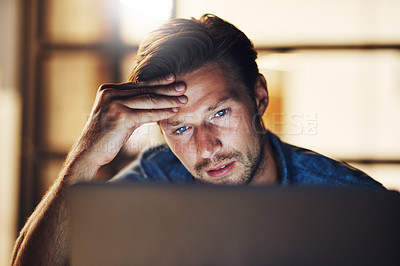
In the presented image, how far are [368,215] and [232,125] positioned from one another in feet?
2.62

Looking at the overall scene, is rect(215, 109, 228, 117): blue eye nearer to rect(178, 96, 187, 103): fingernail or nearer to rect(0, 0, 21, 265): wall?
rect(178, 96, 187, 103): fingernail

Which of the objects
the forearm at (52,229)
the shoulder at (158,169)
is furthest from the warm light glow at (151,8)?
the forearm at (52,229)

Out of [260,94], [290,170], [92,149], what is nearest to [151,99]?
[92,149]

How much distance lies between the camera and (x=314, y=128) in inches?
100

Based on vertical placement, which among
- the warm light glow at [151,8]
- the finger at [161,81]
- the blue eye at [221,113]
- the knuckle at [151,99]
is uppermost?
the warm light glow at [151,8]

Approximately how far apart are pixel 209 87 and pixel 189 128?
17 centimetres

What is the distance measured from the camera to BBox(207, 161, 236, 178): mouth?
4.11 ft

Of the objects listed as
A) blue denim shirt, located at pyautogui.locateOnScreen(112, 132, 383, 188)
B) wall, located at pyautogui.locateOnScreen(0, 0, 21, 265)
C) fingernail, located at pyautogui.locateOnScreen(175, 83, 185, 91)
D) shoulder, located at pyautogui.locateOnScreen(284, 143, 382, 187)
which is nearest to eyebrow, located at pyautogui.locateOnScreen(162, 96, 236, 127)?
fingernail, located at pyautogui.locateOnScreen(175, 83, 185, 91)

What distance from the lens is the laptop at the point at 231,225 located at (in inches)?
20.0

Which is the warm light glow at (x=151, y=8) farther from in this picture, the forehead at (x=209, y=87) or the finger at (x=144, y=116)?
the finger at (x=144, y=116)

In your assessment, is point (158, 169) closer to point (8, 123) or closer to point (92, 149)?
point (92, 149)

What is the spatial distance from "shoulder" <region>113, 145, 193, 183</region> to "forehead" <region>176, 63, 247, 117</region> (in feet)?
1.41

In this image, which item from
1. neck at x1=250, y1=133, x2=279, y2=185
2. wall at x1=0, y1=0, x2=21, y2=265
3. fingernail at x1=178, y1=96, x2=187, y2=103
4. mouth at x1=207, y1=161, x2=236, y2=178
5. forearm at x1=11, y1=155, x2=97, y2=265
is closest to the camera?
forearm at x1=11, y1=155, x2=97, y2=265

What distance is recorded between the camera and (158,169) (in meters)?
1.54
